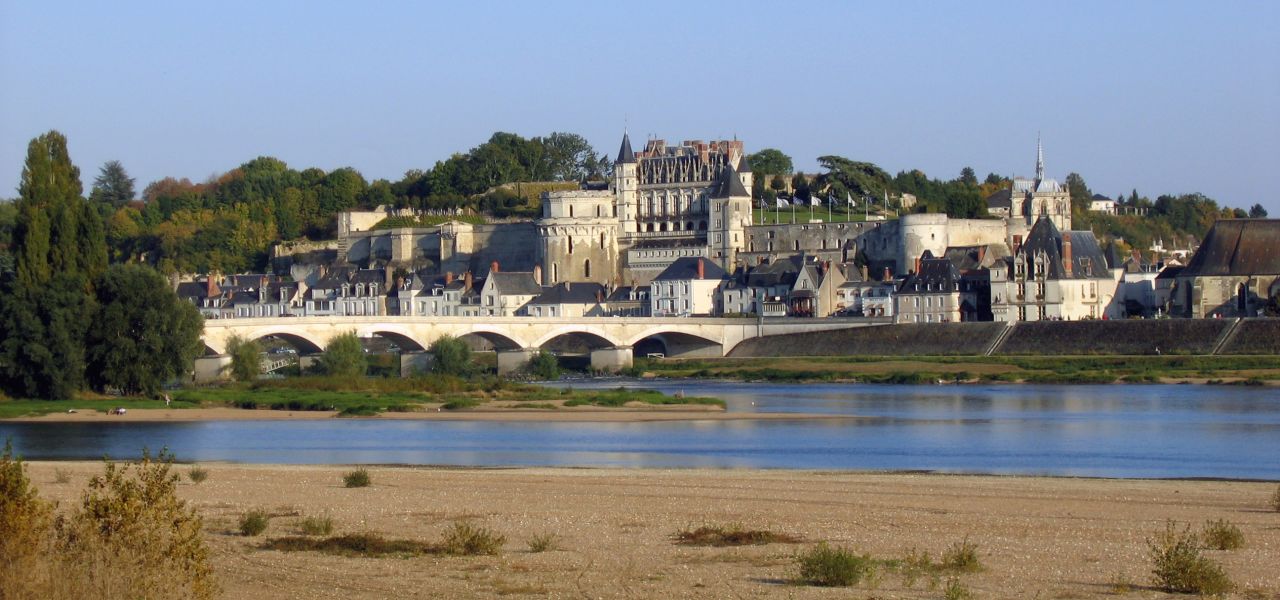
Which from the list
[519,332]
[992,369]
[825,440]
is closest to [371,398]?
[825,440]

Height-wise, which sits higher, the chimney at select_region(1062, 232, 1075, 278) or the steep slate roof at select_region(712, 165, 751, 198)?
the steep slate roof at select_region(712, 165, 751, 198)

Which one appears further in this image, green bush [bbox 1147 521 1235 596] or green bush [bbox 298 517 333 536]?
green bush [bbox 298 517 333 536]

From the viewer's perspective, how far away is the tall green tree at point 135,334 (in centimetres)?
4078

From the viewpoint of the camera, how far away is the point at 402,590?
13.5 m

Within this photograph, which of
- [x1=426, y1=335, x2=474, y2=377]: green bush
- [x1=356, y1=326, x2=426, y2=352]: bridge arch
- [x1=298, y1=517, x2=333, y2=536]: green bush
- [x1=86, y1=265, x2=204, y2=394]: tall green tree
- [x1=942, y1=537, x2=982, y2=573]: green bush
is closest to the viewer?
[x1=942, y1=537, x2=982, y2=573]: green bush

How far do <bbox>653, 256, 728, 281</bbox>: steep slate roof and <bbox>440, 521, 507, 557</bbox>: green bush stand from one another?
2506 inches

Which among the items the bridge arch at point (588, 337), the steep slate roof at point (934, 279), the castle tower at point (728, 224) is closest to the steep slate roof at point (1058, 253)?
the steep slate roof at point (934, 279)

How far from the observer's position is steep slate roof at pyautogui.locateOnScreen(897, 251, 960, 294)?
71.1m

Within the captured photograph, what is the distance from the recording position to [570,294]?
259 ft

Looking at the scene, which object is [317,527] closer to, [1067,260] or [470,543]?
[470,543]

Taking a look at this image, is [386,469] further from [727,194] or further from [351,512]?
[727,194]

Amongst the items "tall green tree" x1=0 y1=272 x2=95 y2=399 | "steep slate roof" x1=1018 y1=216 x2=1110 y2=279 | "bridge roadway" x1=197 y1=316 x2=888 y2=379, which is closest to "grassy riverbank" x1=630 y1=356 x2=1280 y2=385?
"bridge roadway" x1=197 y1=316 x2=888 y2=379

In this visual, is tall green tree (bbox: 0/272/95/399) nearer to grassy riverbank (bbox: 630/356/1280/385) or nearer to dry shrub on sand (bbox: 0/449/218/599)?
grassy riverbank (bbox: 630/356/1280/385)

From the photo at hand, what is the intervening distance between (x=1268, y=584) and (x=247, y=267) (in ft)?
299
